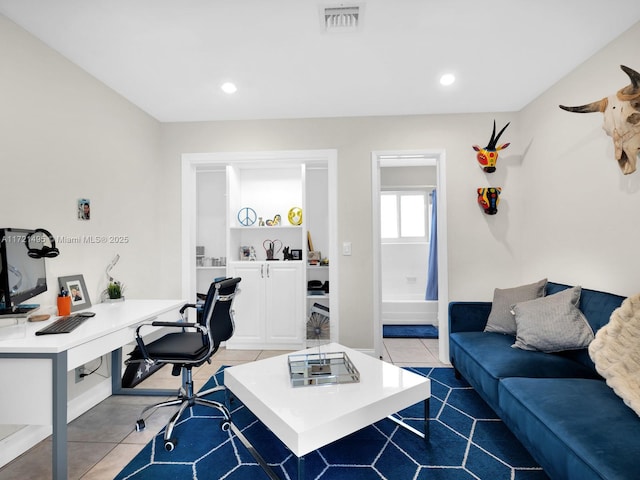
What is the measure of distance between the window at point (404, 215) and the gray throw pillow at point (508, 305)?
98.4 inches

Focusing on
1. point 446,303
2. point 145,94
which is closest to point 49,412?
point 145,94

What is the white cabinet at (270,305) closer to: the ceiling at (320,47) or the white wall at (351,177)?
the white wall at (351,177)

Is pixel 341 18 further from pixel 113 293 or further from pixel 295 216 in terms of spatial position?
pixel 113 293

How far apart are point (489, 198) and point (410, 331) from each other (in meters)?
2.06

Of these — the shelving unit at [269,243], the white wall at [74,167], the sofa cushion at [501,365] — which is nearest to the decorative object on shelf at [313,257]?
the shelving unit at [269,243]

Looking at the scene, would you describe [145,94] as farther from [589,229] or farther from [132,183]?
[589,229]

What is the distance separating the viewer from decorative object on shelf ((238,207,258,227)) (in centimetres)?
381

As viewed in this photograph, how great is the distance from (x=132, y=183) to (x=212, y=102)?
1092 mm

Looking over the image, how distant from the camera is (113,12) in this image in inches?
73.4

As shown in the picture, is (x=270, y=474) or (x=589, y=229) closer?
(x=270, y=474)

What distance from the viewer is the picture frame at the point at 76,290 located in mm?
2238

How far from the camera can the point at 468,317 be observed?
9.14 ft

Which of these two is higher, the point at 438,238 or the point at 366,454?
the point at 438,238

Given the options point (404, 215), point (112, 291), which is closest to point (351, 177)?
point (404, 215)
